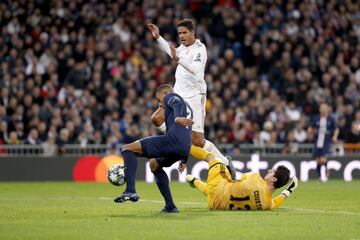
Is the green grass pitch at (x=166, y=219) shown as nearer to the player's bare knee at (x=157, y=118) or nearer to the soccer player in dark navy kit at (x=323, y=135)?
the player's bare knee at (x=157, y=118)

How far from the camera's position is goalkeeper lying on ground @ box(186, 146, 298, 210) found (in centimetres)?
1297

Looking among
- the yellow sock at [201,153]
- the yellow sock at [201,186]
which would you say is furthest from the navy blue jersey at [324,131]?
the yellow sock at [201,186]

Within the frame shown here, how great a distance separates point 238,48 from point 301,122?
395 centimetres

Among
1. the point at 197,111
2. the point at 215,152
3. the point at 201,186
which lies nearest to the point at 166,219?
the point at 201,186

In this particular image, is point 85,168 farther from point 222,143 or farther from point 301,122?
point 301,122

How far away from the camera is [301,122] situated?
26609 millimetres

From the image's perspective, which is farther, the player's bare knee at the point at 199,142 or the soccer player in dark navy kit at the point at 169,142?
the player's bare knee at the point at 199,142

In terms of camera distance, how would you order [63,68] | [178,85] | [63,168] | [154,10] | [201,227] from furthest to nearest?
[154,10] → [63,68] → [63,168] → [178,85] → [201,227]

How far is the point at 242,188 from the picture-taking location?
12953 mm

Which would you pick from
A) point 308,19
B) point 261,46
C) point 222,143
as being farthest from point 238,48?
point 222,143

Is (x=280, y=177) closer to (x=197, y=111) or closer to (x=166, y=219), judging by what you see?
(x=166, y=219)

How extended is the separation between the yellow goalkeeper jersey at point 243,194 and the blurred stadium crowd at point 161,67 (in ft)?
39.2

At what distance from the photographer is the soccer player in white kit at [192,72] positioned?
1344 centimetres

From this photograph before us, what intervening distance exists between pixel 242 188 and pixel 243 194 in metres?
0.14
